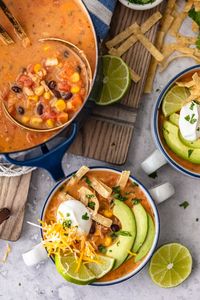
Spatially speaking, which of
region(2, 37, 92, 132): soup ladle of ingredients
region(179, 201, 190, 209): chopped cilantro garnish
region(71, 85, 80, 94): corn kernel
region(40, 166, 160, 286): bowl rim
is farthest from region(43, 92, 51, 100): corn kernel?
region(179, 201, 190, 209): chopped cilantro garnish

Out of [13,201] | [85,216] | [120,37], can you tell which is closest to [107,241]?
[85,216]

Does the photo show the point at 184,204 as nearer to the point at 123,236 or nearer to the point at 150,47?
the point at 123,236

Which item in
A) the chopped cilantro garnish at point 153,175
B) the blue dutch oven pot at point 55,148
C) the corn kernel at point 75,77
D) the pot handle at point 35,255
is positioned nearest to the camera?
the blue dutch oven pot at point 55,148

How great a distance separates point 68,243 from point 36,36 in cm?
93

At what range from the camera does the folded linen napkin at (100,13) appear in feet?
9.92

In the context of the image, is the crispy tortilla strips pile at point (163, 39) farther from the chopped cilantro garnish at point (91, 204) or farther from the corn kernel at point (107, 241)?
the corn kernel at point (107, 241)

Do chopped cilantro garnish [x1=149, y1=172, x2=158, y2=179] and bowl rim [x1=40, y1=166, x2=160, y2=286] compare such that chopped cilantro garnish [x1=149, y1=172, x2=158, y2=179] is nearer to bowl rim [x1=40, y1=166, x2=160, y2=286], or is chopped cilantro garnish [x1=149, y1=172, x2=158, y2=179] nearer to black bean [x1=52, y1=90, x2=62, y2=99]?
bowl rim [x1=40, y1=166, x2=160, y2=286]

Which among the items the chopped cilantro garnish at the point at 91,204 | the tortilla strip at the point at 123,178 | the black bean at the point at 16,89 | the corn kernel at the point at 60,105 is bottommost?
the chopped cilantro garnish at the point at 91,204

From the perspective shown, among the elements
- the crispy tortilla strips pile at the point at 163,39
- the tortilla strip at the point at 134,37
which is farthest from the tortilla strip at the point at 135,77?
the tortilla strip at the point at 134,37

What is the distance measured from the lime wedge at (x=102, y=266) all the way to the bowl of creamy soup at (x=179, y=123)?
520 mm

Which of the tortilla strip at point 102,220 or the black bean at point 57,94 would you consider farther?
the tortilla strip at point 102,220

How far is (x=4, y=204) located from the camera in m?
3.20

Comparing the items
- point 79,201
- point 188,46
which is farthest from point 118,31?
point 79,201

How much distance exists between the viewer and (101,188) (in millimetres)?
2971
